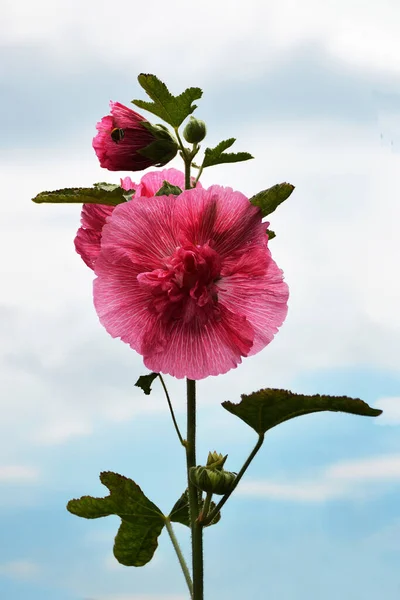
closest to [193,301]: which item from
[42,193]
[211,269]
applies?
[211,269]

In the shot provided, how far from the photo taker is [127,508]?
6.31 feet

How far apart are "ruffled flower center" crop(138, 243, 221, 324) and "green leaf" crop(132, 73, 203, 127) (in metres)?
0.37

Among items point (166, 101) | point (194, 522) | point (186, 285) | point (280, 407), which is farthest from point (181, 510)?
point (166, 101)

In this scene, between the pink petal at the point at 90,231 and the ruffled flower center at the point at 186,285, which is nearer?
the ruffled flower center at the point at 186,285

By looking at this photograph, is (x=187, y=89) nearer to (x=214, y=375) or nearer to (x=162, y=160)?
(x=162, y=160)

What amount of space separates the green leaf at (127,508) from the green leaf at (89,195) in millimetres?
673

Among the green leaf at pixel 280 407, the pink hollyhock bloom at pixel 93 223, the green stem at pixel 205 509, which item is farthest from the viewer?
the pink hollyhock bloom at pixel 93 223

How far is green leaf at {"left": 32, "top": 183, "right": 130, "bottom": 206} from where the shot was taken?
71.4 inches

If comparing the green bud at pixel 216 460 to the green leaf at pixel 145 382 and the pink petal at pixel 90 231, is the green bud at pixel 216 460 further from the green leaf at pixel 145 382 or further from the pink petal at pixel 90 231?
the pink petal at pixel 90 231

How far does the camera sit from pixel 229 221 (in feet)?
5.59

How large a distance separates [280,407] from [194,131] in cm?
70

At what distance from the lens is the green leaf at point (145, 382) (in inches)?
74.4

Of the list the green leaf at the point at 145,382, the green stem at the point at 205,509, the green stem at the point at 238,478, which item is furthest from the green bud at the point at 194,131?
the green stem at the point at 205,509

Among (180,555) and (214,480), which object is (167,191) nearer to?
(214,480)
